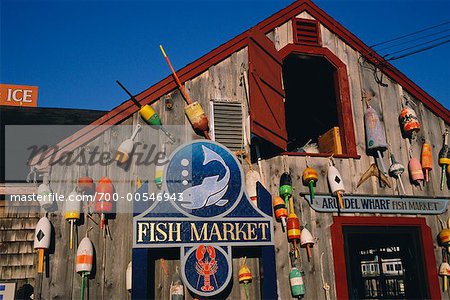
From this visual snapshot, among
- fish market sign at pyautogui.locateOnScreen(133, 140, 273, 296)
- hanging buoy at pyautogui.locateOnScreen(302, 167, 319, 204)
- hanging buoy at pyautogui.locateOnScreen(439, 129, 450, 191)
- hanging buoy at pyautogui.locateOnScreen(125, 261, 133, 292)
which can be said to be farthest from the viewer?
hanging buoy at pyautogui.locateOnScreen(439, 129, 450, 191)

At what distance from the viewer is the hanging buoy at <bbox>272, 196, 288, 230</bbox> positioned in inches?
279

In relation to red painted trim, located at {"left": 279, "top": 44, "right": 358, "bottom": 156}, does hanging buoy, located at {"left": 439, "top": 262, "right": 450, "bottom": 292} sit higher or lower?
lower

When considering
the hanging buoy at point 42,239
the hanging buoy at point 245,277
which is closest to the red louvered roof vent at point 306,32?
the hanging buoy at point 245,277

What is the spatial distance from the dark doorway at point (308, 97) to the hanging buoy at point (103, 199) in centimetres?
445

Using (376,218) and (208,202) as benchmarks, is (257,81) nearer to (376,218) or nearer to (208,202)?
(208,202)

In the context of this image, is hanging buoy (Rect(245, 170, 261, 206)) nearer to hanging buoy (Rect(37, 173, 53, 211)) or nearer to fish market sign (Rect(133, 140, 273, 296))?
fish market sign (Rect(133, 140, 273, 296))

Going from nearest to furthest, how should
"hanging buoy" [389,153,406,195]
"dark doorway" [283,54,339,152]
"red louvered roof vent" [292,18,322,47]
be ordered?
"hanging buoy" [389,153,406,195] → "red louvered roof vent" [292,18,322,47] → "dark doorway" [283,54,339,152]

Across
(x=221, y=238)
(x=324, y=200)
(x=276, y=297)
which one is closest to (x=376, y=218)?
(x=324, y=200)

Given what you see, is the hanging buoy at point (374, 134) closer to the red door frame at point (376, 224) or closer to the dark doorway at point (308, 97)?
the red door frame at point (376, 224)

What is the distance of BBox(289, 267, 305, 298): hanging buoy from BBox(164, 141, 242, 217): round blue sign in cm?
144

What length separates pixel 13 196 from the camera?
27.7 ft

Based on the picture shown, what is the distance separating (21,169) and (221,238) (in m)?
4.62

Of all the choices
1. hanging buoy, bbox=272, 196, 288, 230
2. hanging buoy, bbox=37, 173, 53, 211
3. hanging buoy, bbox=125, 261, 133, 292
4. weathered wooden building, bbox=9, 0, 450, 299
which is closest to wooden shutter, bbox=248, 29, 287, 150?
weathered wooden building, bbox=9, 0, 450, 299

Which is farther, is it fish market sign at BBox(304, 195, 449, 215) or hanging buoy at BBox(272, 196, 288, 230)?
fish market sign at BBox(304, 195, 449, 215)
